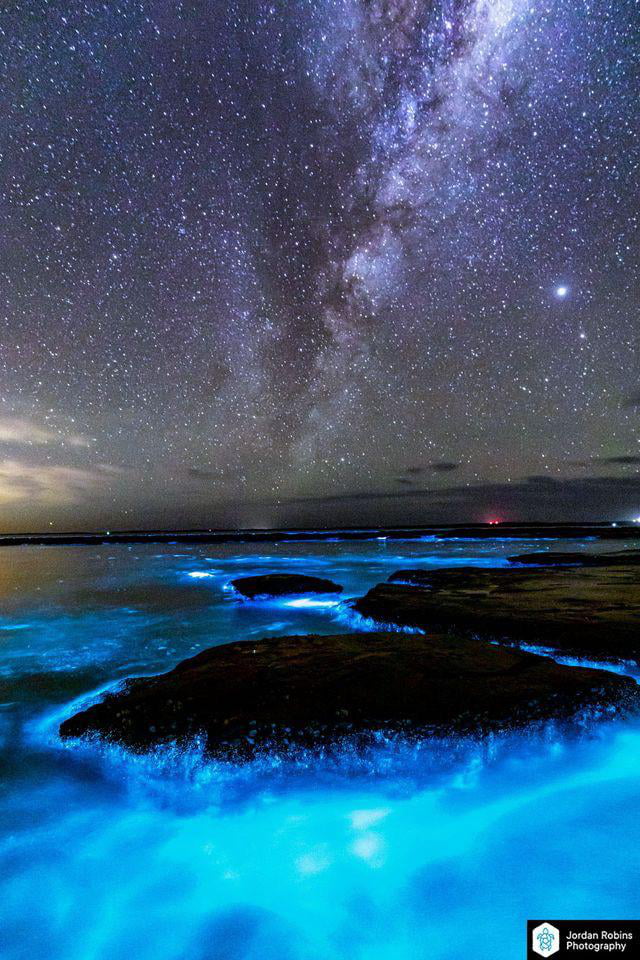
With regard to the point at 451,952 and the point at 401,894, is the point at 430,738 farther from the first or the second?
the point at 451,952

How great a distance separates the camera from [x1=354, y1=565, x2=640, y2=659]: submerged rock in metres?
7.09

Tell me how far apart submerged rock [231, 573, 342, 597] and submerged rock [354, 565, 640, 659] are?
3.29m

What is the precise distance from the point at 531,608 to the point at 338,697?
21.4ft

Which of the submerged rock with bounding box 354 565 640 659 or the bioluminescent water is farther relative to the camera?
the submerged rock with bounding box 354 565 640 659

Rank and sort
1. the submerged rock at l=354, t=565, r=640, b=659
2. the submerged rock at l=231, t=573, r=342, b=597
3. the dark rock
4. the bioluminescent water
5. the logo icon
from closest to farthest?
the logo icon, the bioluminescent water, the submerged rock at l=354, t=565, r=640, b=659, the submerged rock at l=231, t=573, r=342, b=597, the dark rock

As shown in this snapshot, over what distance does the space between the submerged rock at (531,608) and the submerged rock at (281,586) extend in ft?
10.8

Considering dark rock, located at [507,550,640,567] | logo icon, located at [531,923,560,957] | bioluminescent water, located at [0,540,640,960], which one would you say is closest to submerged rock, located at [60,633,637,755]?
bioluminescent water, located at [0,540,640,960]

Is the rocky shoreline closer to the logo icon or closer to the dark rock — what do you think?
the logo icon

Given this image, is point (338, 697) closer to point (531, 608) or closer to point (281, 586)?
point (531, 608)

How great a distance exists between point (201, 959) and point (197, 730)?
172 cm

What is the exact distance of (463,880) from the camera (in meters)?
3.13

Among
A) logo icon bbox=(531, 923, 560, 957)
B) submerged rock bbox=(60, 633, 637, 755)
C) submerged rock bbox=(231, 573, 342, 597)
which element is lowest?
logo icon bbox=(531, 923, 560, 957)

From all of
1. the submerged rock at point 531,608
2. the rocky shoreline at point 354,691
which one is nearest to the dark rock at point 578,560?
the submerged rock at point 531,608

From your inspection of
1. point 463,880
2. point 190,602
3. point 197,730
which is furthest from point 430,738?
point 190,602
